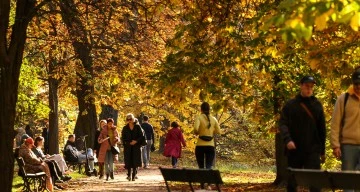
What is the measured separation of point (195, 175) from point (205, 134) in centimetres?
717

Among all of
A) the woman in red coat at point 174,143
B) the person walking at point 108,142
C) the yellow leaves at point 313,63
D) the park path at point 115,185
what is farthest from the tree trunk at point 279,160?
the yellow leaves at point 313,63

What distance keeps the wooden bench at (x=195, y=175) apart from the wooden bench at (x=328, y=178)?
1341 millimetres

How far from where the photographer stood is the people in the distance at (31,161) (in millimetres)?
18975

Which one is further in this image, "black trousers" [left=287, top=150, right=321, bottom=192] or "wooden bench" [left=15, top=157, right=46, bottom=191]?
"wooden bench" [left=15, top=157, right=46, bottom=191]

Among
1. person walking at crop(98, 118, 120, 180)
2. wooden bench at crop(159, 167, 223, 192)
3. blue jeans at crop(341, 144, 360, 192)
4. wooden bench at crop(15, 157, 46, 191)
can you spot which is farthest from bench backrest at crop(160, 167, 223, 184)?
person walking at crop(98, 118, 120, 180)

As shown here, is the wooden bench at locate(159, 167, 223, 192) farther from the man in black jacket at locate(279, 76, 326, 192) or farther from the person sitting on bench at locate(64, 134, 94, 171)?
the person sitting on bench at locate(64, 134, 94, 171)

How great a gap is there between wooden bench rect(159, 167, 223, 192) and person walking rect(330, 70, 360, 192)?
67.0 inches

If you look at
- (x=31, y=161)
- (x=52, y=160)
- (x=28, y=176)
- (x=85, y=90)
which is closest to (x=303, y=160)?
(x=28, y=176)

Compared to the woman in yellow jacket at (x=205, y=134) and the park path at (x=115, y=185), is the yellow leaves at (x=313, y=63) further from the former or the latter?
the park path at (x=115, y=185)

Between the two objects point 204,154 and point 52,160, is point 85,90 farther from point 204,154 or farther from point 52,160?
point 204,154

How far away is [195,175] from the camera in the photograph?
11.0m

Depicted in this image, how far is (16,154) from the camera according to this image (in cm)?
1923

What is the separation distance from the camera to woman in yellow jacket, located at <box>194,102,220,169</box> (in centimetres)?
1812

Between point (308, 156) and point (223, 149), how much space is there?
51.5 metres
